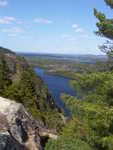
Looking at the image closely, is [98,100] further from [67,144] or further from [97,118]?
[67,144]

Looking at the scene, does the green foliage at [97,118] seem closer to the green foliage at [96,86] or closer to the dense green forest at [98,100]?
the dense green forest at [98,100]

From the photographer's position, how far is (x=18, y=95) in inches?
1698

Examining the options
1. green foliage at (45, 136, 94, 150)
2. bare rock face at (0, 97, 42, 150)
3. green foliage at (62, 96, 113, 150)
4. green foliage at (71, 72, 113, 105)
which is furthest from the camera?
green foliage at (45, 136, 94, 150)

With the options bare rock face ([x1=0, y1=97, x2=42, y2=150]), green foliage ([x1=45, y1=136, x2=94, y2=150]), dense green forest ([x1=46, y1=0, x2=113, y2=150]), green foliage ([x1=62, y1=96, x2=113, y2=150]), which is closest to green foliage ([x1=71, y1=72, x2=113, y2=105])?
dense green forest ([x1=46, y1=0, x2=113, y2=150])

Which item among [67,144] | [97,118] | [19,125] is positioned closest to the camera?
[97,118]

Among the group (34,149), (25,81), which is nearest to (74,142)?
(34,149)

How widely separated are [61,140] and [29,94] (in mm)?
26277

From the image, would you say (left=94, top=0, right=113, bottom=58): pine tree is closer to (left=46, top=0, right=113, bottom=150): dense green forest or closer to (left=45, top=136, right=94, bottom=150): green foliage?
(left=46, top=0, right=113, bottom=150): dense green forest

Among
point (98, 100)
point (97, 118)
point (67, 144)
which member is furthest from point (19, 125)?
point (97, 118)

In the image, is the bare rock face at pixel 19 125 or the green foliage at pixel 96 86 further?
the bare rock face at pixel 19 125

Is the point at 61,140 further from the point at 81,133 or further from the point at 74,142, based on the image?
the point at 81,133

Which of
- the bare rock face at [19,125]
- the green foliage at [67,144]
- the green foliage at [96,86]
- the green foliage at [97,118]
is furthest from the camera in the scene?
the green foliage at [67,144]

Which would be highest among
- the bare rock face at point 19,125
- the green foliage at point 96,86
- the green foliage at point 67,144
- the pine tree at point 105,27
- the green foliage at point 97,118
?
the pine tree at point 105,27

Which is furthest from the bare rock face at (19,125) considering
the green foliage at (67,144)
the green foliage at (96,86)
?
the green foliage at (96,86)
